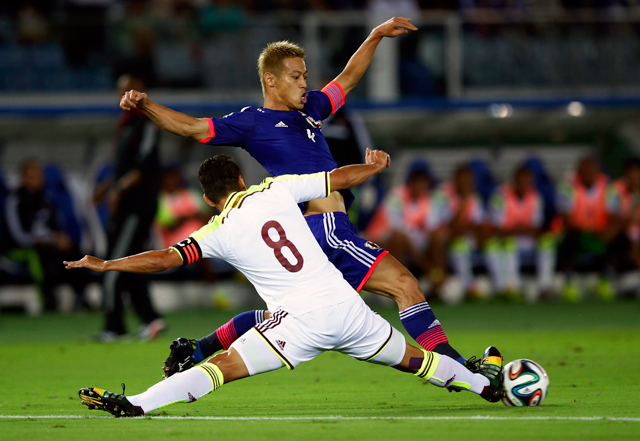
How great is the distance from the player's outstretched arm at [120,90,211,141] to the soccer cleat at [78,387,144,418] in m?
1.59

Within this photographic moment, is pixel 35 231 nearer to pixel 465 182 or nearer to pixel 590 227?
pixel 465 182

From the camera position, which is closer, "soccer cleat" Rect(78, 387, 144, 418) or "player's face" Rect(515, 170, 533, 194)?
"soccer cleat" Rect(78, 387, 144, 418)

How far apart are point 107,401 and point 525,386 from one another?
2.34 meters

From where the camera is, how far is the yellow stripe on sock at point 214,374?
210 inches

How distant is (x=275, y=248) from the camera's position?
5426 millimetres

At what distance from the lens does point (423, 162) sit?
15.8 meters

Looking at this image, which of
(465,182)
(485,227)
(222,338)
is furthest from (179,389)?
(465,182)

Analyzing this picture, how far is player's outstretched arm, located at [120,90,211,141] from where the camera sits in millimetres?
5816

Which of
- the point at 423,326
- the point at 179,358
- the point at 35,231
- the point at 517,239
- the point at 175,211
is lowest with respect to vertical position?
the point at 517,239

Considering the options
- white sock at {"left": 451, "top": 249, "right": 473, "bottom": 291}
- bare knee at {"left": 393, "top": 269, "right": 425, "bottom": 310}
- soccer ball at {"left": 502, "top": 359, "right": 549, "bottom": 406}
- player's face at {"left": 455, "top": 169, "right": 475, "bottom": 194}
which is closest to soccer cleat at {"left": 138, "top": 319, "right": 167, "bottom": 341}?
bare knee at {"left": 393, "top": 269, "right": 425, "bottom": 310}

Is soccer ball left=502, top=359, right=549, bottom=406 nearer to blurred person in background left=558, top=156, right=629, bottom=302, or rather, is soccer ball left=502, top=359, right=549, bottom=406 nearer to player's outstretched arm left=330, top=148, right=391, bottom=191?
player's outstretched arm left=330, top=148, right=391, bottom=191

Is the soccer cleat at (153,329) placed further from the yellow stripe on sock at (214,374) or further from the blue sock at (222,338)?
the yellow stripe on sock at (214,374)

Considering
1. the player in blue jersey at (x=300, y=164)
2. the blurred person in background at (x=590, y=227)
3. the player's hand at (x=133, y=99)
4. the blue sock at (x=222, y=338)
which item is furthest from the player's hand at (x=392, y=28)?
the blurred person in background at (x=590, y=227)

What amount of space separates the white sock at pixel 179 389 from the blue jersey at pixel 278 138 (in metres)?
1.49
